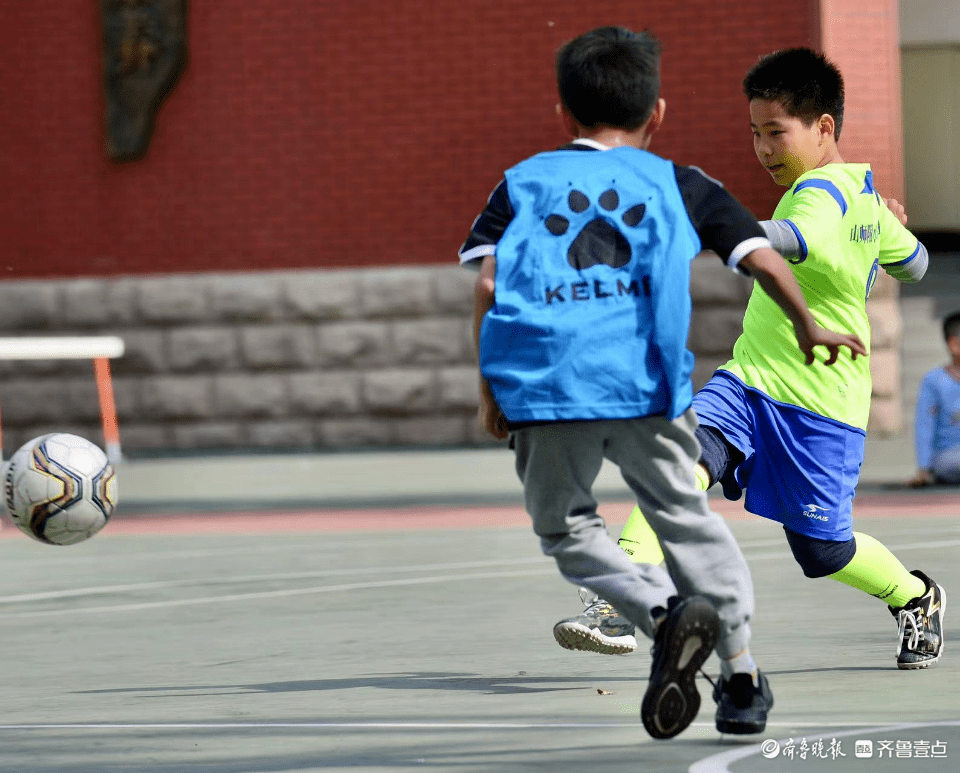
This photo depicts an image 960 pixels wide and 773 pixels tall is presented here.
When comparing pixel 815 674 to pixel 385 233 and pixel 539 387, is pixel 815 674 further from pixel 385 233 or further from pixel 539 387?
pixel 385 233

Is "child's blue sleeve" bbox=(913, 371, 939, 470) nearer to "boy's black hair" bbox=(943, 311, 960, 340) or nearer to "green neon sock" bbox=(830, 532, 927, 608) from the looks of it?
Answer: "boy's black hair" bbox=(943, 311, 960, 340)

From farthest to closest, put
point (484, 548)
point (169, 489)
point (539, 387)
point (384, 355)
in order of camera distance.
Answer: point (384, 355), point (169, 489), point (484, 548), point (539, 387)

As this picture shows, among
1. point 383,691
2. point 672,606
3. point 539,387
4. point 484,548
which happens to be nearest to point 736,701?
point 672,606

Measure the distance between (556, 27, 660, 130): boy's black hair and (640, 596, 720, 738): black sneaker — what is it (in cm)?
116

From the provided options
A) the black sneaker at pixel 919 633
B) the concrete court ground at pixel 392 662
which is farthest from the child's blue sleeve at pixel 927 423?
the black sneaker at pixel 919 633

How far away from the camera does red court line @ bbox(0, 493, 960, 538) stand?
11.0 meters

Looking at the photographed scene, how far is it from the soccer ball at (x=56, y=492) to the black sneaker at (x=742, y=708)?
3727 millimetres

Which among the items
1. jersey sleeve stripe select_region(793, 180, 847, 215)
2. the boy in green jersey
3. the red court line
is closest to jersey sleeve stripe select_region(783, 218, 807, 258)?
the boy in green jersey

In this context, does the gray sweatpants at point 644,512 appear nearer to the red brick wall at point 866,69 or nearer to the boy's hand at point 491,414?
the boy's hand at point 491,414

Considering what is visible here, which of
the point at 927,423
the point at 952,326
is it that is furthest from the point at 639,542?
the point at 952,326

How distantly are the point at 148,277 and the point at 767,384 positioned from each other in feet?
40.5

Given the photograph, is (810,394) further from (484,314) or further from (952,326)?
(952,326)

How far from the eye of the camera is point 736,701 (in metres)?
4.52

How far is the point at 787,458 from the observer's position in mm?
5625
